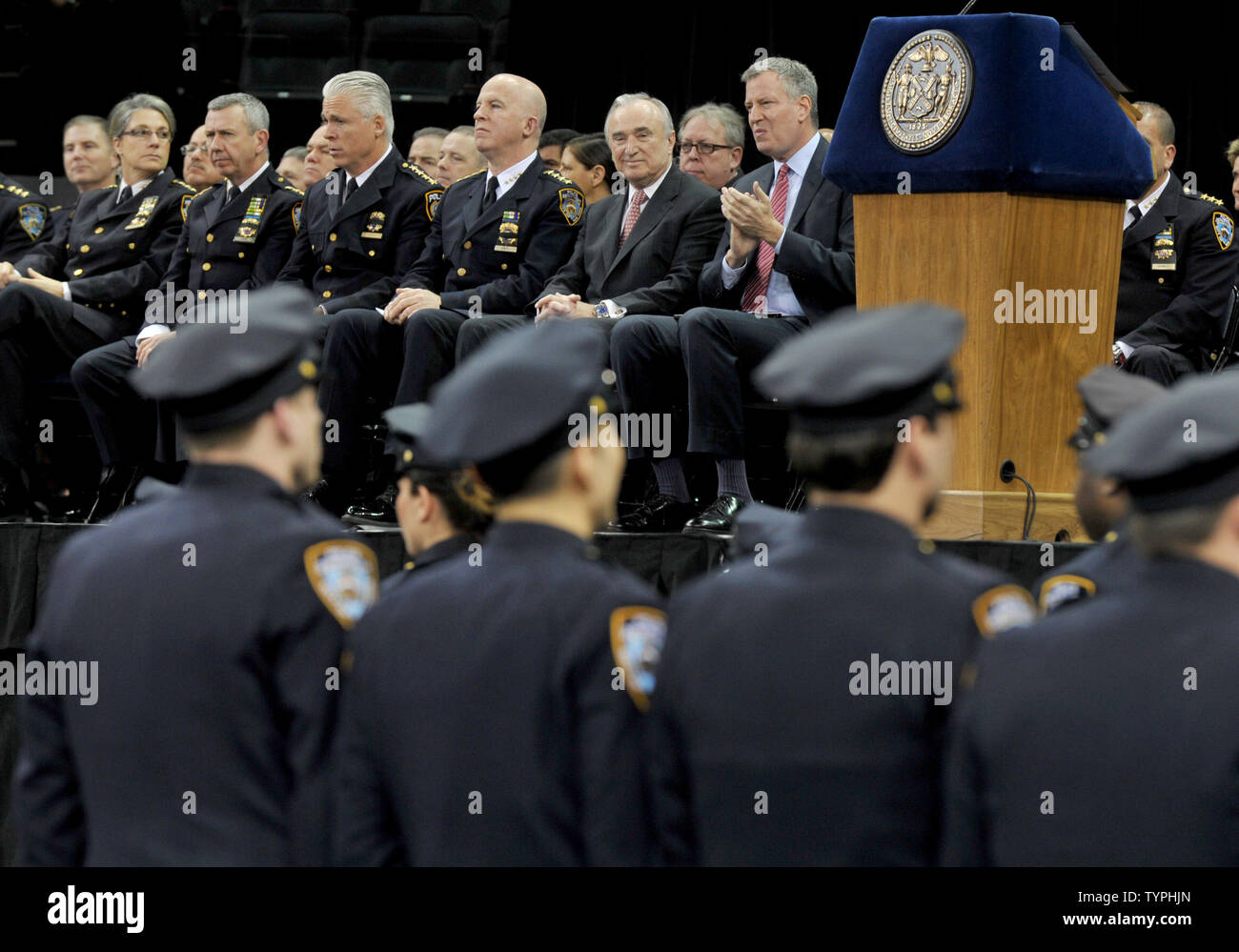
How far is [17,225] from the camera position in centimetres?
643

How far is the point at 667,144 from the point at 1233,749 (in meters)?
3.85

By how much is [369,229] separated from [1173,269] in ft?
8.62

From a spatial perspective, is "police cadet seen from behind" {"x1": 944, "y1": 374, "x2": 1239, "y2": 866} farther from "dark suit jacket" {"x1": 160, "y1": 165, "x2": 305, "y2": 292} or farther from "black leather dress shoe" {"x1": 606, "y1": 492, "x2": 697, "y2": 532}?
"dark suit jacket" {"x1": 160, "y1": 165, "x2": 305, "y2": 292}

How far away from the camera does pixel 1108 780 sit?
1589 mm

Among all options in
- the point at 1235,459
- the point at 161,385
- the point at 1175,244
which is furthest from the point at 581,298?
the point at 1235,459

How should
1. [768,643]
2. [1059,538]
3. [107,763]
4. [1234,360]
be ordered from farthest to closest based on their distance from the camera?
[1234,360] < [1059,538] < [107,763] < [768,643]

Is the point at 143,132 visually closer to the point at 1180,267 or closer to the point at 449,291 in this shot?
the point at 449,291

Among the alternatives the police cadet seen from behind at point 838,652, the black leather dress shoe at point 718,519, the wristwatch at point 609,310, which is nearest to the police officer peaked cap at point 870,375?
the police cadet seen from behind at point 838,652

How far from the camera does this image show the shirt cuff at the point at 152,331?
5.27 m

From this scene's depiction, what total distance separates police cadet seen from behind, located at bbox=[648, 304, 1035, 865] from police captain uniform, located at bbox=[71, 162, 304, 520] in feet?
13.1

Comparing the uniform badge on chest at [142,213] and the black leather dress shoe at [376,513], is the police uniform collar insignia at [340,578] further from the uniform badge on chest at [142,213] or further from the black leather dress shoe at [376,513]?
the uniform badge on chest at [142,213]

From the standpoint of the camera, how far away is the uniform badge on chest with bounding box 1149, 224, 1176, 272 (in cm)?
518

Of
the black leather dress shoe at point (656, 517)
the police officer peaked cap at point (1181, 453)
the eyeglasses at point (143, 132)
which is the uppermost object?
the eyeglasses at point (143, 132)

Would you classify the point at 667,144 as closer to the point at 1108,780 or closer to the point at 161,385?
the point at 161,385
